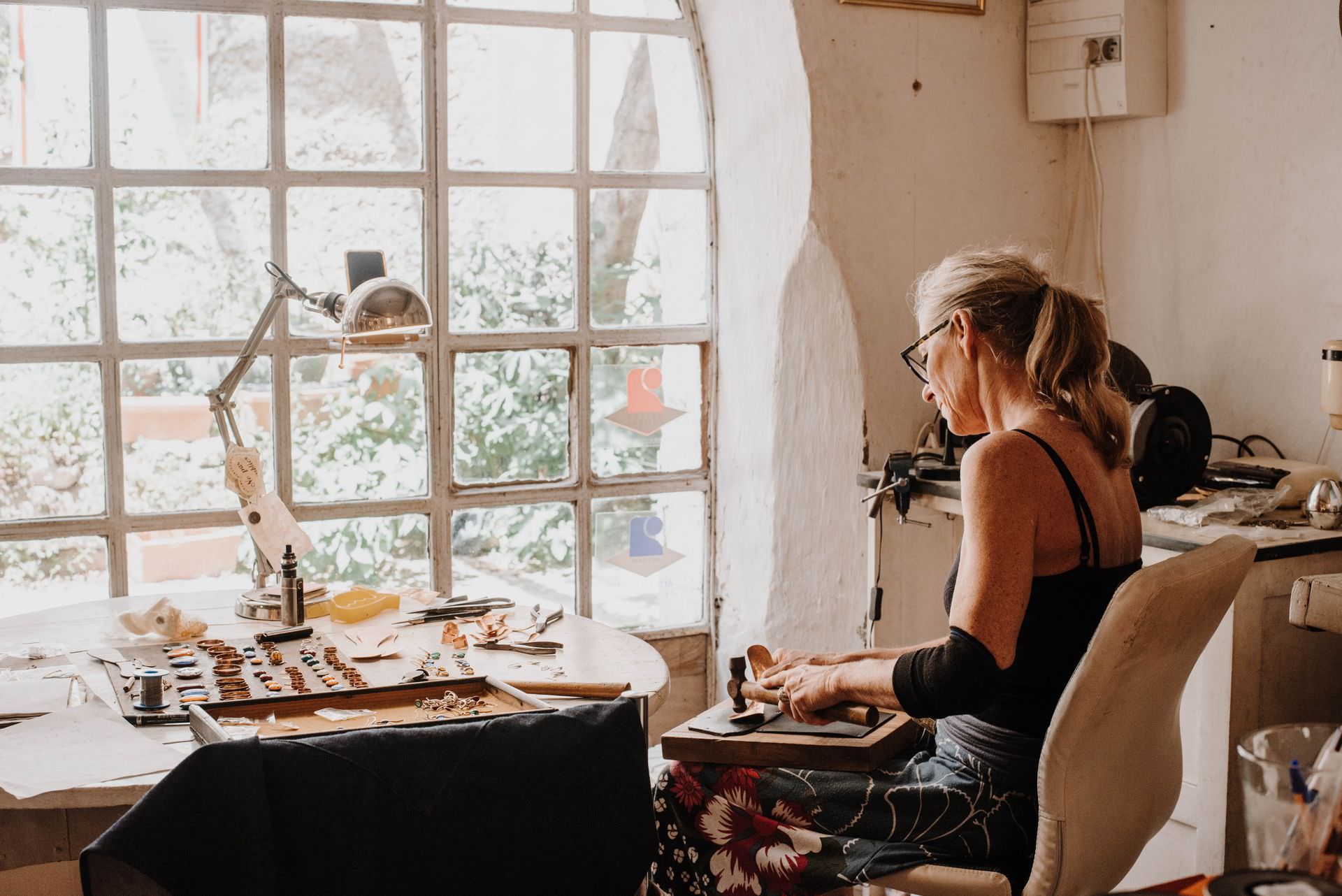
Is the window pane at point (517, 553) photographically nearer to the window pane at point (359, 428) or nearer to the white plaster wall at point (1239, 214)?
the window pane at point (359, 428)

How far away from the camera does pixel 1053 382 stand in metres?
1.97

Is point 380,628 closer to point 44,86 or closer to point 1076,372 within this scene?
point 1076,372

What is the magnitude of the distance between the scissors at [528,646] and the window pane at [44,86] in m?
1.71

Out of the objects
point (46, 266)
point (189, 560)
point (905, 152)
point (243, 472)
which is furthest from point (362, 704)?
point (905, 152)

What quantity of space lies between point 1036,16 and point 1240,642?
1.89 m

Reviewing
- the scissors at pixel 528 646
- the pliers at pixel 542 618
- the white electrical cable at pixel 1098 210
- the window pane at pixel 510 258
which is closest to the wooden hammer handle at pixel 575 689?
the scissors at pixel 528 646

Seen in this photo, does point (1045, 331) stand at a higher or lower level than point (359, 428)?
higher

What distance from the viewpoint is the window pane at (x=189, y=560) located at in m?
3.29

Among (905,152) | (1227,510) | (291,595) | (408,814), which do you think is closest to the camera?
(408,814)

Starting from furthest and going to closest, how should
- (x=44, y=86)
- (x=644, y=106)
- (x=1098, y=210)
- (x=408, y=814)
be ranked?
(x=644, y=106)
(x=1098, y=210)
(x=44, y=86)
(x=408, y=814)

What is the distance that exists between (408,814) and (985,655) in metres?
0.83

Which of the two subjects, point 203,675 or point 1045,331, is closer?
point 1045,331

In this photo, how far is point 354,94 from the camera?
3340 mm

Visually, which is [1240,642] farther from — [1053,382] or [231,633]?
[231,633]
